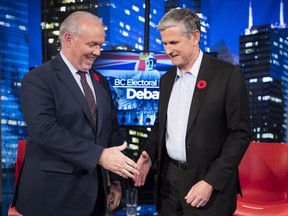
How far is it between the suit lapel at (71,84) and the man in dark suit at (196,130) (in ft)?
1.40

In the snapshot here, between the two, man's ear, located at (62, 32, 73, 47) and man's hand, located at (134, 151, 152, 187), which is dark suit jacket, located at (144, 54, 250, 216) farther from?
man's ear, located at (62, 32, 73, 47)

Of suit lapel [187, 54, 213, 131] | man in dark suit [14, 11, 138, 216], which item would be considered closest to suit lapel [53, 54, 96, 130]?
man in dark suit [14, 11, 138, 216]

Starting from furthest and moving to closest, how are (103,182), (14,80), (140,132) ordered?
(14,80)
(140,132)
(103,182)

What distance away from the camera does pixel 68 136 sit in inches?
60.2

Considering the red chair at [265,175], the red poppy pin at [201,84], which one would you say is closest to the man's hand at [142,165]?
the red poppy pin at [201,84]

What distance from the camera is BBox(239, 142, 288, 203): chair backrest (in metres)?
3.13

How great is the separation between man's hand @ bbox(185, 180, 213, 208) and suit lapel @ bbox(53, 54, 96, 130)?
1.85 ft

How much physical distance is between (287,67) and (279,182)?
98.9 inches

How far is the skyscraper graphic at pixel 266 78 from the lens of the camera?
5.07 metres

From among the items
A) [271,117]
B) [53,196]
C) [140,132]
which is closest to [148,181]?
[140,132]

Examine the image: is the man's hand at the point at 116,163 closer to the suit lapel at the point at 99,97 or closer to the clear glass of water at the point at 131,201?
the suit lapel at the point at 99,97

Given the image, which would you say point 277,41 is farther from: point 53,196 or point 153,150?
point 53,196

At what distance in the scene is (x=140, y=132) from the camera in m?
4.54

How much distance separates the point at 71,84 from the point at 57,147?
317 mm
